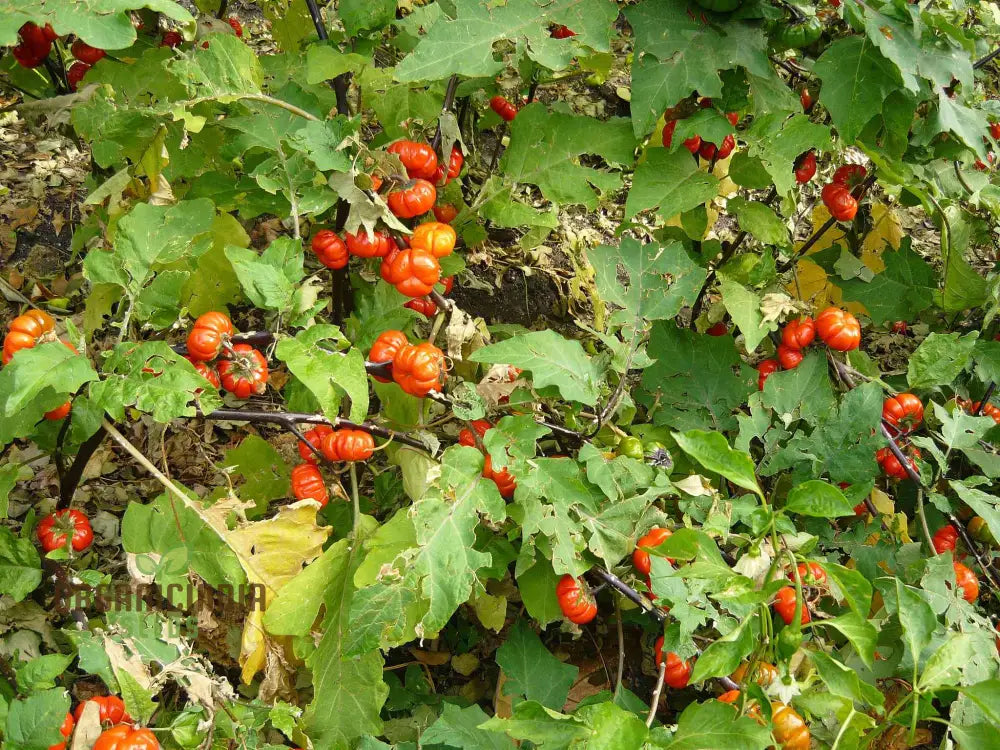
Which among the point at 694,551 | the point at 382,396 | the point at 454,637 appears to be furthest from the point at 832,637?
the point at 382,396

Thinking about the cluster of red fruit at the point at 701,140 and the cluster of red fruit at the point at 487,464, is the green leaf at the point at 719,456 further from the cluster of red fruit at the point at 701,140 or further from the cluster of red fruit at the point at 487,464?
the cluster of red fruit at the point at 701,140

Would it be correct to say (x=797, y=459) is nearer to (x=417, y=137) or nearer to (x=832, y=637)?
(x=832, y=637)

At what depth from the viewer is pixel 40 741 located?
60.0 inches

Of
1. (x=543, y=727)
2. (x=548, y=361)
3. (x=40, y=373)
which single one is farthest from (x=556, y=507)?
(x=40, y=373)

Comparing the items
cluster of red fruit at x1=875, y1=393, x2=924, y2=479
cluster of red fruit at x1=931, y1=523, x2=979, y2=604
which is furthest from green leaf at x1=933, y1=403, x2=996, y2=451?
cluster of red fruit at x1=931, y1=523, x2=979, y2=604

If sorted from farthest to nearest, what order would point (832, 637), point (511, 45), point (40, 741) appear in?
point (832, 637)
point (511, 45)
point (40, 741)

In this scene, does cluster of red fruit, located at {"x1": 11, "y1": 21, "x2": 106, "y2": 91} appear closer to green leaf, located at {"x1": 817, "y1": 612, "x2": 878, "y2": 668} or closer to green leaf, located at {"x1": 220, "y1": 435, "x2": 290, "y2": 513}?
green leaf, located at {"x1": 220, "y1": 435, "x2": 290, "y2": 513}

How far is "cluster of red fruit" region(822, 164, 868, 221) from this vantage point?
2.55 metres

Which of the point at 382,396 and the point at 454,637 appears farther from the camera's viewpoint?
the point at 454,637

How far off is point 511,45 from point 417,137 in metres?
0.40

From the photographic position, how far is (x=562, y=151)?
2270 millimetres

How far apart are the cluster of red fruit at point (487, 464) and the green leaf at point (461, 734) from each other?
0.57 meters

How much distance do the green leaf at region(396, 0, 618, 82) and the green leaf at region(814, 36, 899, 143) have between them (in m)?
0.61

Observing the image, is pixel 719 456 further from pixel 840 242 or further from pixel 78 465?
pixel 840 242
